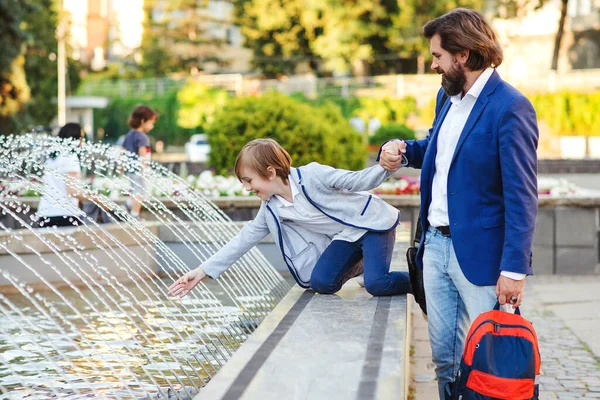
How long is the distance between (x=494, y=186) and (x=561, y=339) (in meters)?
3.22

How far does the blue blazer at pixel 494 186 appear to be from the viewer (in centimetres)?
351

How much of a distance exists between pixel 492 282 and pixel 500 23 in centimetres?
4786

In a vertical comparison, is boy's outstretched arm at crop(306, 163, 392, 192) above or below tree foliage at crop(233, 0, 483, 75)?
below

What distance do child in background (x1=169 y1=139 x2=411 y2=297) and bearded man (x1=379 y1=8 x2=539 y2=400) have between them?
2.65 feet

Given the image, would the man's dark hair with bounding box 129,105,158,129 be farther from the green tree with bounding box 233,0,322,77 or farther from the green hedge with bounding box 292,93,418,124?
the green tree with bounding box 233,0,322,77

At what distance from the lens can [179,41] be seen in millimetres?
59500

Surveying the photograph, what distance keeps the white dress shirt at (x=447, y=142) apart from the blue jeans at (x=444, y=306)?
93 millimetres

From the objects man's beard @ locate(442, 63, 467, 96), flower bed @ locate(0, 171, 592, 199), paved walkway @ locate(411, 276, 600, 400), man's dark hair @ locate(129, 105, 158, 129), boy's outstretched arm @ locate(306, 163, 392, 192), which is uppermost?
man's beard @ locate(442, 63, 467, 96)

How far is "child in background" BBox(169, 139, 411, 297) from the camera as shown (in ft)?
15.6

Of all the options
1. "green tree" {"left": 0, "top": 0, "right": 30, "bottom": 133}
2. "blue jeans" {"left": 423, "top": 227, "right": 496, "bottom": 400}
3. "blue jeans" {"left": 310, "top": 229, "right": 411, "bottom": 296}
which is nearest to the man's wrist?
"blue jeans" {"left": 423, "top": 227, "right": 496, "bottom": 400}

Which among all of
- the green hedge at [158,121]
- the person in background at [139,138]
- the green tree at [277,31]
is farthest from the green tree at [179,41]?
the person in background at [139,138]

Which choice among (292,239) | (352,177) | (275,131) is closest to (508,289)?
(352,177)

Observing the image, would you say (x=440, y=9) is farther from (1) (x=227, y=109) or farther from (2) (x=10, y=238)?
(2) (x=10, y=238)

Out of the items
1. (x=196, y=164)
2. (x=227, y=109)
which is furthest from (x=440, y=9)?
(x=227, y=109)
